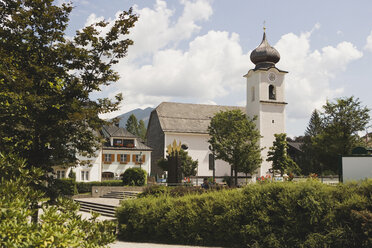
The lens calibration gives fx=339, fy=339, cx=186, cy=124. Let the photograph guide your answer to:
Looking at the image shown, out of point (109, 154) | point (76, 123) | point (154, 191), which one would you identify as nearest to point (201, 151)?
point (109, 154)

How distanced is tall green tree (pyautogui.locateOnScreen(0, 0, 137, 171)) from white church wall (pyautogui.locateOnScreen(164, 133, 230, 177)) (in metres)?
42.3

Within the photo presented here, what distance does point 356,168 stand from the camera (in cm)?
1691

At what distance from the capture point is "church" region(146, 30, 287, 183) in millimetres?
52250

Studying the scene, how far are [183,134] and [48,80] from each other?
44189 millimetres

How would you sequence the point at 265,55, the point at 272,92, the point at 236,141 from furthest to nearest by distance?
the point at 272,92 < the point at 265,55 < the point at 236,141

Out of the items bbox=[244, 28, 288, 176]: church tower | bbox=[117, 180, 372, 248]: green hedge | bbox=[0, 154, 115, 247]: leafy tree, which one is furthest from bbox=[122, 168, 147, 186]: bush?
bbox=[0, 154, 115, 247]: leafy tree

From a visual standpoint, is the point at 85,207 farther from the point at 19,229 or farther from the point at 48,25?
the point at 19,229

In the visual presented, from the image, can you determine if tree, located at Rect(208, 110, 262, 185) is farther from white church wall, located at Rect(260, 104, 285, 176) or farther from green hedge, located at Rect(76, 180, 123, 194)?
green hedge, located at Rect(76, 180, 123, 194)

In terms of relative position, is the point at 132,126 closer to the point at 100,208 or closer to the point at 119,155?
the point at 119,155

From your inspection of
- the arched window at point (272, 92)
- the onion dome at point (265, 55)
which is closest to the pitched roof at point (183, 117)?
the arched window at point (272, 92)

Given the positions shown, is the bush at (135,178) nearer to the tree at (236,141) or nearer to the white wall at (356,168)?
the tree at (236,141)

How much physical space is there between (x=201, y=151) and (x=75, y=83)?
45067mm

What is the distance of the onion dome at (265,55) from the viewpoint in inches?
2069

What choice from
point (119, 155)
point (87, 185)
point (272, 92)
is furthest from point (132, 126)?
point (87, 185)
